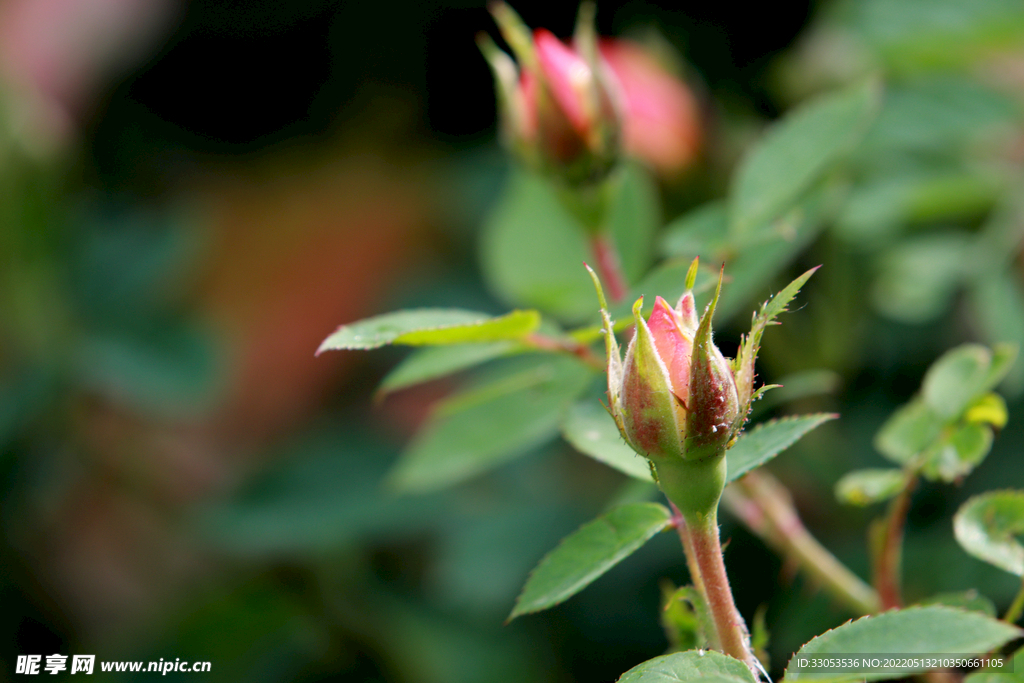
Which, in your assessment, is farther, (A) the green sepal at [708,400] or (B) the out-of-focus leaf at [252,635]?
(B) the out-of-focus leaf at [252,635]

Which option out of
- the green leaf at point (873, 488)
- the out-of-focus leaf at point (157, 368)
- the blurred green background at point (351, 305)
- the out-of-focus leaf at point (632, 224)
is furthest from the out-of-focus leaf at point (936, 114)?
the out-of-focus leaf at point (157, 368)

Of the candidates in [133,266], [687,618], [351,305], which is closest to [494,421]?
[687,618]

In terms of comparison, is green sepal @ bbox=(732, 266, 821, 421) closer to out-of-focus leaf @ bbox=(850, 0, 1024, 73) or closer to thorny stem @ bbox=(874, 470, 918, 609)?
thorny stem @ bbox=(874, 470, 918, 609)

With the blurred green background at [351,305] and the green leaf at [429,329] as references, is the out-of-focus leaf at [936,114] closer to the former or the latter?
the blurred green background at [351,305]

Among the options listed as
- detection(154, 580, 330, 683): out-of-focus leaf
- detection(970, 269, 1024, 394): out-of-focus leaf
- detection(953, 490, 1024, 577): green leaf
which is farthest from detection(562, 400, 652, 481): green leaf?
detection(154, 580, 330, 683): out-of-focus leaf

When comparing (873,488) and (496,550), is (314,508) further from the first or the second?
(873,488)

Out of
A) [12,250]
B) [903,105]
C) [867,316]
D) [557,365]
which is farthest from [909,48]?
[12,250]

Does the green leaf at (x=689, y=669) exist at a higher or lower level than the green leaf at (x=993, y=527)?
higher

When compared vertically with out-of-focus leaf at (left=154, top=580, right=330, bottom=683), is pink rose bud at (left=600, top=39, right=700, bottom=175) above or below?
above
